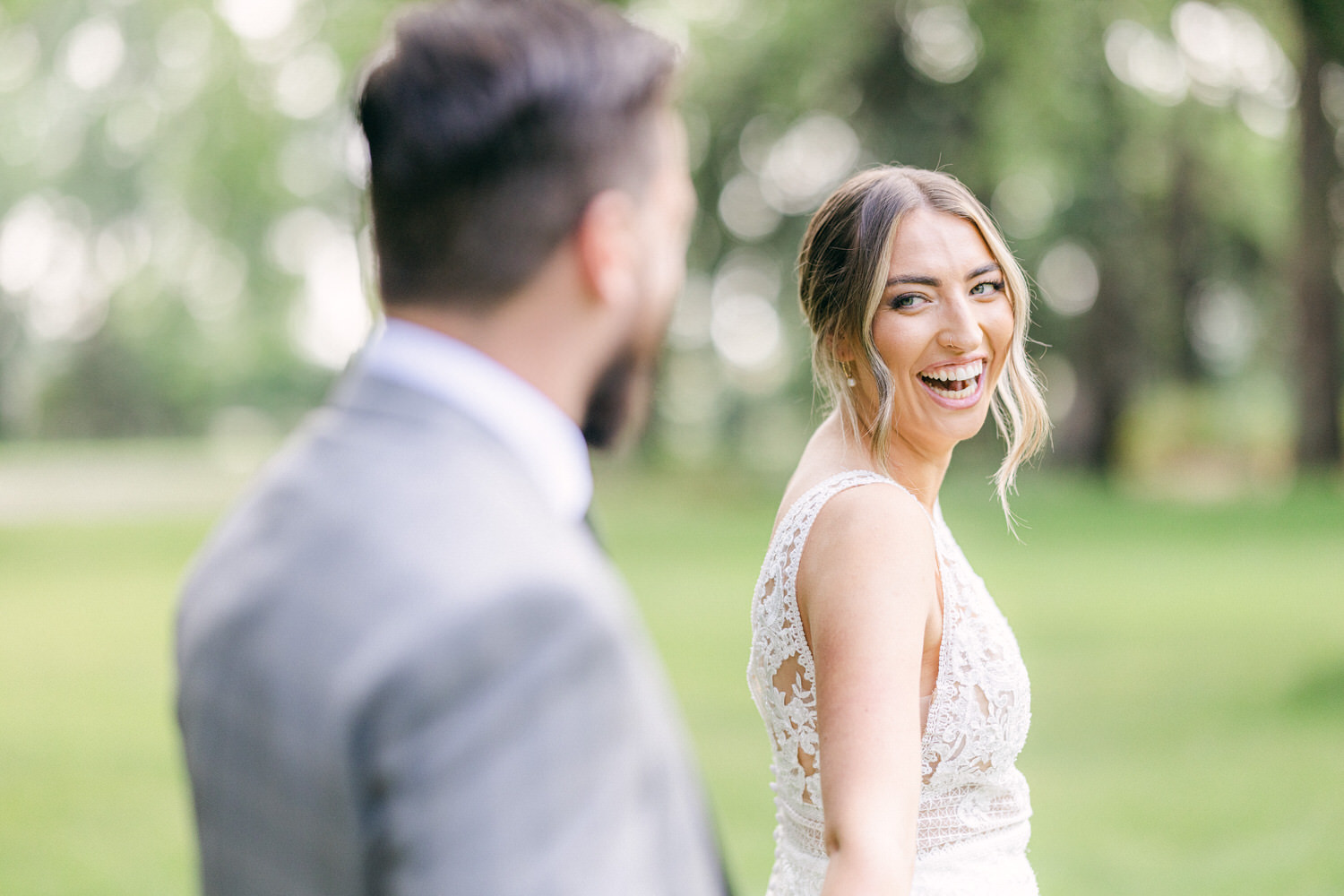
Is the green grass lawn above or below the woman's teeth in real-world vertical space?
below

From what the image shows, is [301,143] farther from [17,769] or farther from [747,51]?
[17,769]

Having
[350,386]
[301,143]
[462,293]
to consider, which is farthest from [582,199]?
[301,143]

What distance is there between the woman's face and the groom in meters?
1.10

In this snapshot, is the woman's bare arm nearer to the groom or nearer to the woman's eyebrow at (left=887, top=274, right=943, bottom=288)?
the woman's eyebrow at (left=887, top=274, right=943, bottom=288)

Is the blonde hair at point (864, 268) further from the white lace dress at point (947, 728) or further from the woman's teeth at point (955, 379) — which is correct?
the white lace dress at point (947, 728)

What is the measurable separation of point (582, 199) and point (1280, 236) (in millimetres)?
31095

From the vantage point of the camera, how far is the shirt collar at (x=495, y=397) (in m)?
1.22

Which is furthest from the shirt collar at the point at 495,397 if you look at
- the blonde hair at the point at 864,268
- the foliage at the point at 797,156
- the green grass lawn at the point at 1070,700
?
the foliage at the point at 797,156

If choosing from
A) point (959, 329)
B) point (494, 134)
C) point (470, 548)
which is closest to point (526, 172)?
point (494, 134)

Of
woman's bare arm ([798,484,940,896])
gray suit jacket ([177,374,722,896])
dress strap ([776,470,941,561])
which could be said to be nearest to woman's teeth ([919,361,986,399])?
dress strap ([776,470,941,561])

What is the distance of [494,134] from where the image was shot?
123 cm

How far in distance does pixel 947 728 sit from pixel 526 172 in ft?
4.53

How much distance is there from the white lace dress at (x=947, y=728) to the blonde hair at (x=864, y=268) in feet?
0.90

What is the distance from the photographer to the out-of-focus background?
8.23 m
